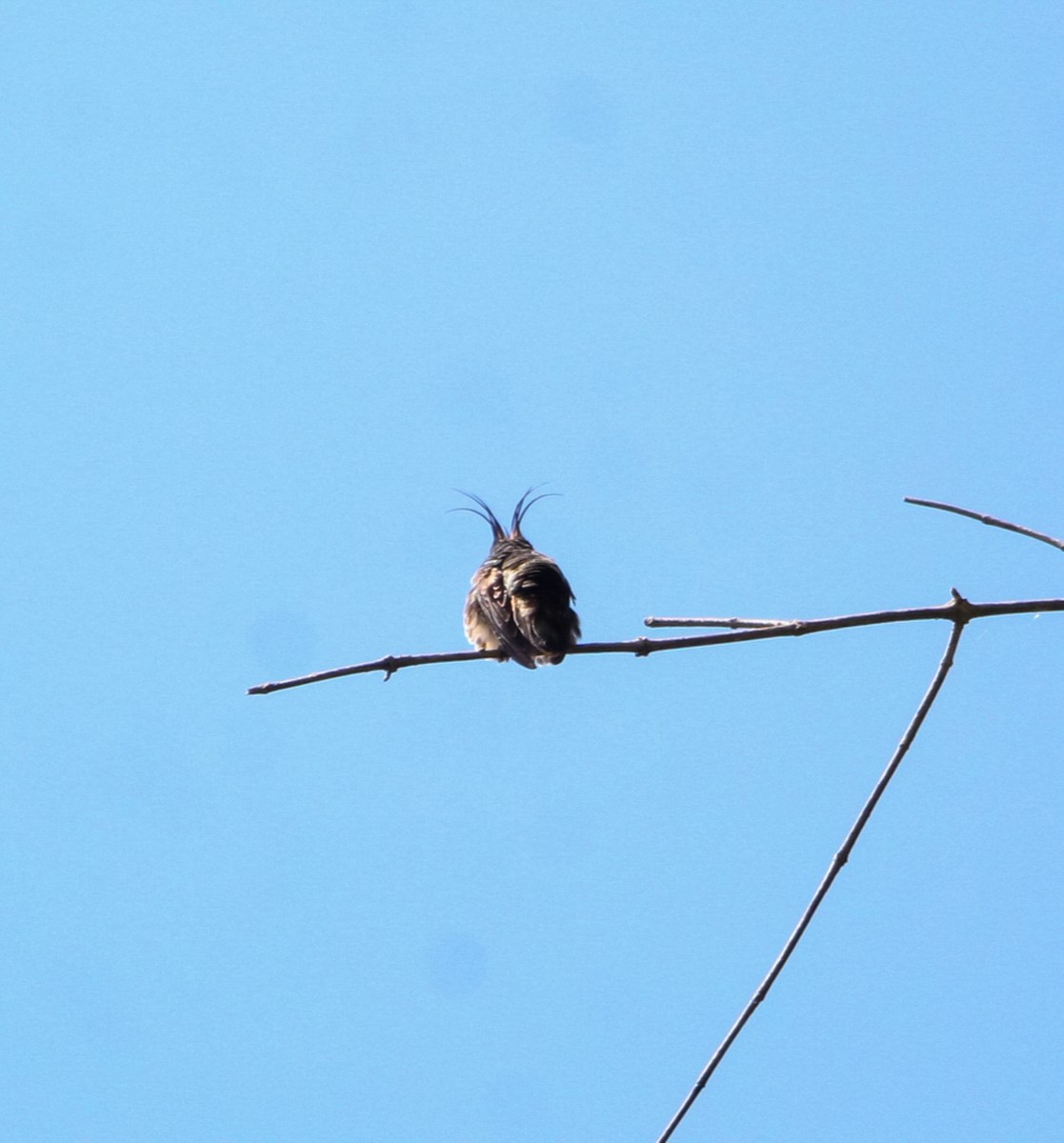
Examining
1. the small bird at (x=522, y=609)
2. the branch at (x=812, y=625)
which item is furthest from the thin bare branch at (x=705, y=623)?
the small bird at (x=522, y=609)

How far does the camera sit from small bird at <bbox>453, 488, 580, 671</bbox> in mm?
7645

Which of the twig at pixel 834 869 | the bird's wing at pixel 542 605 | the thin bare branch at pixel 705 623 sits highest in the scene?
the bird's wing at pixel 542 605

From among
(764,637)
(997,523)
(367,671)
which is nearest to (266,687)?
(367,671)

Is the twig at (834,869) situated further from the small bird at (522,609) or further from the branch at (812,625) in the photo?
the small bird at (522,609)

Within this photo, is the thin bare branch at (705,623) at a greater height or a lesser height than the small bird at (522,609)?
lesser

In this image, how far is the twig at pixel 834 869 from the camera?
2.30 m

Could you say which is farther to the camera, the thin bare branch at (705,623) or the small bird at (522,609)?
the small bird at (522,609)

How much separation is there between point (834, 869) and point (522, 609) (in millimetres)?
5455

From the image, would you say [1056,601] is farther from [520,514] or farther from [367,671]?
[520,514]

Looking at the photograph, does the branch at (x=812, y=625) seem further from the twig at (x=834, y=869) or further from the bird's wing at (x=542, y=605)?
the bird's wing at (x=542, y=605)

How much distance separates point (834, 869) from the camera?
2.54m

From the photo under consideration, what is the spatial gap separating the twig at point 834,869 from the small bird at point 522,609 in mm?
4317

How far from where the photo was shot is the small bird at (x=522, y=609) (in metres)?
7.64

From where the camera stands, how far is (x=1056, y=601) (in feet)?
8.50
